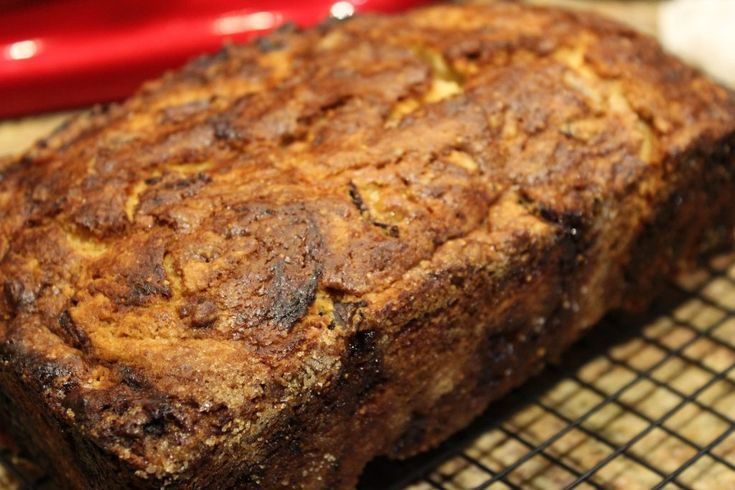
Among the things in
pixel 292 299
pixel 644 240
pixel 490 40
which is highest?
pixel 490 40

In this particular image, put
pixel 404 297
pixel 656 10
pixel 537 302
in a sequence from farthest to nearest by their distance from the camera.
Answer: pixel 656 10 → pixel 537 302 → pixel 404 297

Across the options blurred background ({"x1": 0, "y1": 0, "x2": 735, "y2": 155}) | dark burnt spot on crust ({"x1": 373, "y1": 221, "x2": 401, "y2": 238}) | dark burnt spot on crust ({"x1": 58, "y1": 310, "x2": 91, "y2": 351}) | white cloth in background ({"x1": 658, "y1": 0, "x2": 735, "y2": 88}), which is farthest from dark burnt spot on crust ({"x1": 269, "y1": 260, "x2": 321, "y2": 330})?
white cloth in background ({"x1": 658, "y1": 0, "x2": 735, "y2": 88})

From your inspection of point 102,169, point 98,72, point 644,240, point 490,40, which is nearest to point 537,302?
point 644,240

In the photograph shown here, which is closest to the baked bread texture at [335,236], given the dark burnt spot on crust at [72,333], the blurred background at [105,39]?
the dark burnt spot on crust at [72,333]

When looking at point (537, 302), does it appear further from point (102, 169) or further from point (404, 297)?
point (102, 169)

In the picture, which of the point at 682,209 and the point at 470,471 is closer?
the point at 470,471

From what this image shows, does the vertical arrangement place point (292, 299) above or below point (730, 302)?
above

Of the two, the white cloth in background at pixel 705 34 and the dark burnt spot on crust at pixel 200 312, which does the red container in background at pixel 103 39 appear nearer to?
the white cloth in background at pixel 705 34

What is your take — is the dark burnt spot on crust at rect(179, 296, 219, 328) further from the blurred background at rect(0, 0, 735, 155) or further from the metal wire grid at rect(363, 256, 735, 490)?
the blurred background at rect(0, 0, 735, 155)
